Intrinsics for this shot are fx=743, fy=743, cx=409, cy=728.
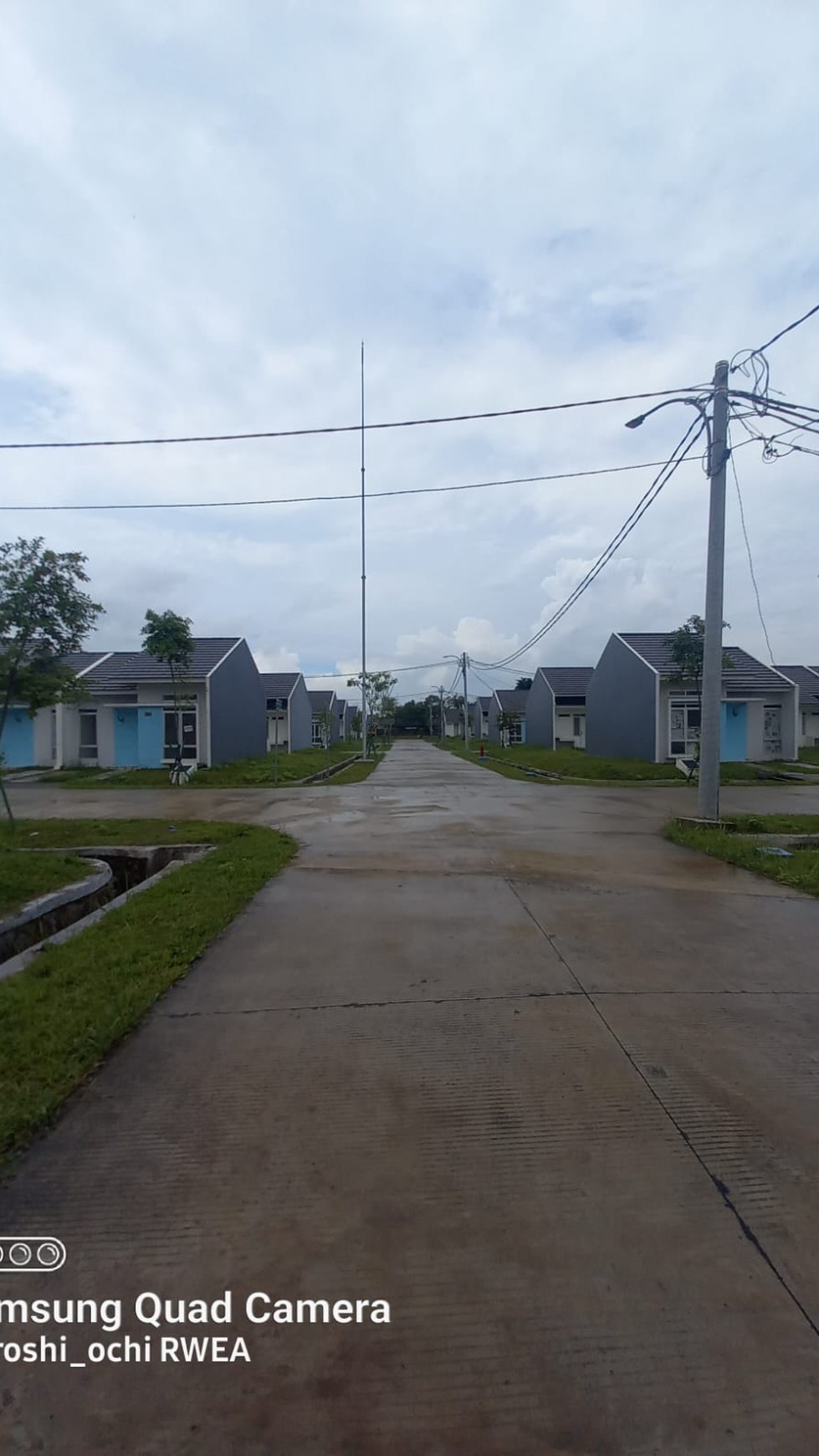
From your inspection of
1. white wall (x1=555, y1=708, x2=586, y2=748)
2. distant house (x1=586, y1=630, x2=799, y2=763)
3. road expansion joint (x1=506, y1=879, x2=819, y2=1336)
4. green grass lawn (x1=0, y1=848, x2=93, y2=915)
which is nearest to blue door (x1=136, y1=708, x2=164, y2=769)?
green grass lawn (x1=0, y1=848, x2=93, y2=915)

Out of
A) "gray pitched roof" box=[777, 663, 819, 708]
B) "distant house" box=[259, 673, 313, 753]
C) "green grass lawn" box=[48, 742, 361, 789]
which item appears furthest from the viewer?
"distant house" box=[259, 673, 313, 753]

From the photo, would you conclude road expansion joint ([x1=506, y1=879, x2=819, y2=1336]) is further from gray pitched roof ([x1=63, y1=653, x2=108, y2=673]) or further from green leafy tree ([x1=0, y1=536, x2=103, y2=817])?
gray pitched roof ([x1=63, y1=653, x2=108, y2=673])

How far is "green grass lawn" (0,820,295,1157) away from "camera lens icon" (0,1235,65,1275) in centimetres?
45

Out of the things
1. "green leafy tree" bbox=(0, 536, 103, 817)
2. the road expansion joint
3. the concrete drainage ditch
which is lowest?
the concrete drainage ditch

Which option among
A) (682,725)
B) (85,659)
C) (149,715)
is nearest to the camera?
(149,715)

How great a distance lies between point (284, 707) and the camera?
37406mm

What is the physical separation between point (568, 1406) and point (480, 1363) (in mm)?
232

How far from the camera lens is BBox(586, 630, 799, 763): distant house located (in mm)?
25047

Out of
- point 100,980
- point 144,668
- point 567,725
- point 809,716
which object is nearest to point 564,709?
point 567,725

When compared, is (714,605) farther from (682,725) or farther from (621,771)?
(682,725)

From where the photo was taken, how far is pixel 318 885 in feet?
23.5

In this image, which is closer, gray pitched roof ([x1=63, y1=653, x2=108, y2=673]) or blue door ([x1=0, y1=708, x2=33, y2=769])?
blue door ([x1=0, y1=708, x2=33, y2=769])

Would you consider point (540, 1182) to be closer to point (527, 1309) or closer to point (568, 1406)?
point (527, 1309)

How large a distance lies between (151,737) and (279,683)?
1456 centimetres
